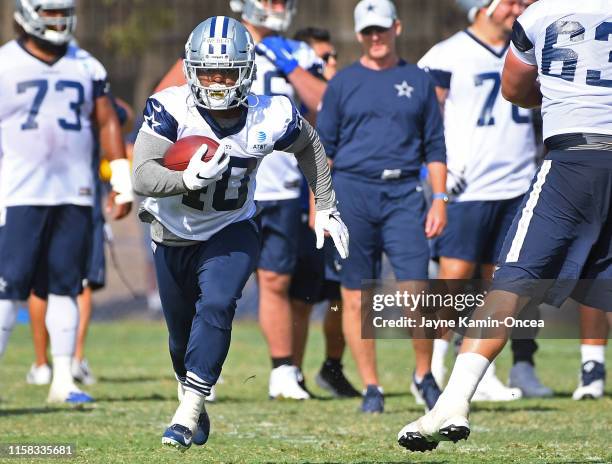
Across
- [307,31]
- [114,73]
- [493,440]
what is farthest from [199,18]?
[493,440]

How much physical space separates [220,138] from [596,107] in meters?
1.47

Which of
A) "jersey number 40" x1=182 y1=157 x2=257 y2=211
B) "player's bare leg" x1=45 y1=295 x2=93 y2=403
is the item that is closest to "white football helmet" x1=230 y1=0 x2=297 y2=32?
"player's bare leg" x1=45 y1=295 x2=93 y2=403

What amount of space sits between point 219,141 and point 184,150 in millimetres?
172

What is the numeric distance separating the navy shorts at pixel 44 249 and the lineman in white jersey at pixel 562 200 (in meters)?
3.16

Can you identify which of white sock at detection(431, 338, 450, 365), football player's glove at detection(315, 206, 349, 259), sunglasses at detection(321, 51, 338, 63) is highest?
sunglasses at detection(321, 51, 338, 63)

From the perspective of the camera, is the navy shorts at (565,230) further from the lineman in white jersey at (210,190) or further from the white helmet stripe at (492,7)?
the white helmet stripe at (492,7)

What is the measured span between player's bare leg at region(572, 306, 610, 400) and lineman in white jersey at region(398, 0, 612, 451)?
2912mm

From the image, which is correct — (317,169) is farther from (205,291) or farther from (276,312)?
(276,312)

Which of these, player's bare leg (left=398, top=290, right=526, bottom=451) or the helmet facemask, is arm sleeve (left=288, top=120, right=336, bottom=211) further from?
player's bare leg (left=398, top=290, right=526, bottom=451)

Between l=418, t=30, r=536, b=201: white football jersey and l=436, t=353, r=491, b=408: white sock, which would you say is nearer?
l=436, t=353, r=491, b=408: white sock

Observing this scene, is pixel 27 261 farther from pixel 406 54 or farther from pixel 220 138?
pixel 406 54

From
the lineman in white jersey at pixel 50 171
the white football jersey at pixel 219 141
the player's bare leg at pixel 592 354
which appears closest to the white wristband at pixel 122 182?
the lineman in white jersey at pixel 50 171

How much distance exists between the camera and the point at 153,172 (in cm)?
530

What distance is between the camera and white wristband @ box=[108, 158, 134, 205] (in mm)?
7625
